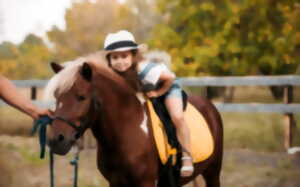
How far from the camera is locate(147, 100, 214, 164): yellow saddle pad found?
4.09 meters

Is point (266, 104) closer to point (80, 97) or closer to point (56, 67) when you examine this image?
point (56, 67)

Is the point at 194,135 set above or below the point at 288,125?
above

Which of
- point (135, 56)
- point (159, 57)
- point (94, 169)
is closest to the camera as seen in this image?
point (135, 56)

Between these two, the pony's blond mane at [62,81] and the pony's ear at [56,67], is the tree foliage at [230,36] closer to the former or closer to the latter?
the pony's ear at [56,67]

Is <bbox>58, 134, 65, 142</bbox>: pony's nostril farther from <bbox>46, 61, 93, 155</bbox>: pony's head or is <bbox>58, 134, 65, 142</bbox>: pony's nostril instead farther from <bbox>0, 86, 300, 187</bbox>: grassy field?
<bbox>0, 86, 300, 187</bbox>: grassy field

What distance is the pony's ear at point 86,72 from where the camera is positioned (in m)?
3.55

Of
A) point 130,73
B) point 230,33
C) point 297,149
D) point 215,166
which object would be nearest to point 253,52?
point 230,33

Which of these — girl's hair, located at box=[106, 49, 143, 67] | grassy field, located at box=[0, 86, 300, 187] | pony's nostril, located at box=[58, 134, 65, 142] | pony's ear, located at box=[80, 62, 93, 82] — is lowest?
grassy field, located at box=[0, 86, 300, 187]

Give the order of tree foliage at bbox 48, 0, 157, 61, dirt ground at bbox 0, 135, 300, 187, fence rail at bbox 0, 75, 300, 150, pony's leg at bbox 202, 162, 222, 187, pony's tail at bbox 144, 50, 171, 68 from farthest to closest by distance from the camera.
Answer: tree foliage at bbox 48, 0, 157, 61, fence rail at bbox 0, 75, 300, 150, dirt ground at bbox 0, 135, 300, 187, pony's leg at bbox 202, 162, 222, 187, pony's tail at bbox 144, 50, 171, 68

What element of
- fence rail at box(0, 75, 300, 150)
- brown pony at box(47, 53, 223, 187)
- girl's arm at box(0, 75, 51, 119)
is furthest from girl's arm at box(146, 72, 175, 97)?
fence rail at box(0, 75, 300, 150)

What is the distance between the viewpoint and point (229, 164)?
316 inches

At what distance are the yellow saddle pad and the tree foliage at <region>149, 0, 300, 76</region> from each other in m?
14.3

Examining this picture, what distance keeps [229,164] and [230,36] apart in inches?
507

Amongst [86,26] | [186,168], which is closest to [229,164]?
[186,168]
